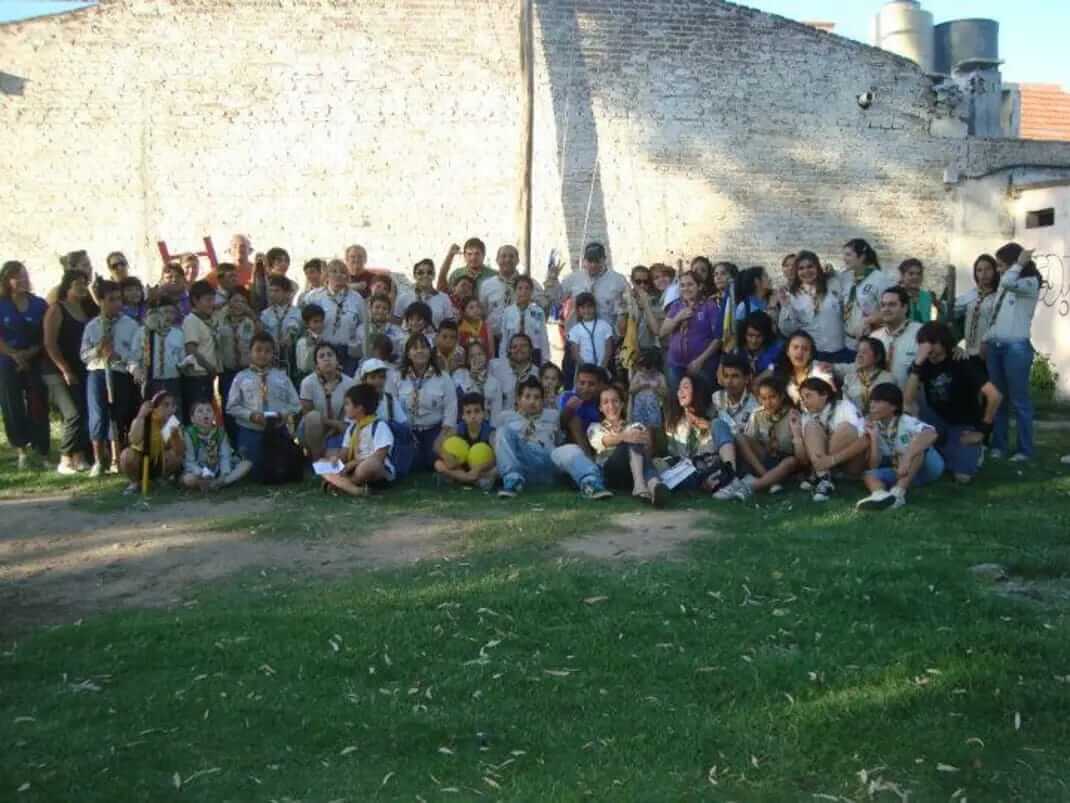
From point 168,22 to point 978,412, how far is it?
9.86m

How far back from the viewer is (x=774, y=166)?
13992 mm

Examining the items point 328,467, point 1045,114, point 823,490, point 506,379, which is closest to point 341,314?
point 506,379

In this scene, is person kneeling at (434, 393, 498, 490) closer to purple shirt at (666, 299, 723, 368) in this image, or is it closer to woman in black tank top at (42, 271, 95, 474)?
purple shirt at (666, 299, 723, 368)

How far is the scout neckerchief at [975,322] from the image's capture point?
8.96 m

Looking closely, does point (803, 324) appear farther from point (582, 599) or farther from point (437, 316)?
point (582, 599)

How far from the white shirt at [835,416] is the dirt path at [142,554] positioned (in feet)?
8.80

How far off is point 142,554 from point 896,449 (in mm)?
4832

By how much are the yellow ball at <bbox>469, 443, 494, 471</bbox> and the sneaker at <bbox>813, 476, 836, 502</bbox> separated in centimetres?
232

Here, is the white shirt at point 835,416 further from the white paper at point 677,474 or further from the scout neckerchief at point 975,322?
the scout neckerchief at point 975,322

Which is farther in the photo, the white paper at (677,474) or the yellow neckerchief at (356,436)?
the yellow neckerchief at (356,436)

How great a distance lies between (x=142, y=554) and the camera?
6.49 metres

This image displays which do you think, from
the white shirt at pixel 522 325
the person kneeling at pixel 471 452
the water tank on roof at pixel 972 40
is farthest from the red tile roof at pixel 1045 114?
the person kneeling at pixel 471 452

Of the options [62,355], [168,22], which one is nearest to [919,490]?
[62,355]

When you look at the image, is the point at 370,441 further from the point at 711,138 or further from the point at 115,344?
the point at 711,138
